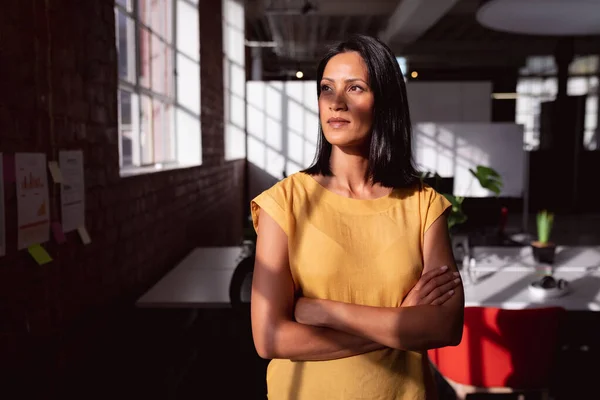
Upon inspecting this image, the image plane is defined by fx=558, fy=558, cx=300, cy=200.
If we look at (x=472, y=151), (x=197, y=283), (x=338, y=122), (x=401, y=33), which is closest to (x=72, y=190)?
(x=197, y=283)

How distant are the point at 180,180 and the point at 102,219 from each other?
4.64 feet

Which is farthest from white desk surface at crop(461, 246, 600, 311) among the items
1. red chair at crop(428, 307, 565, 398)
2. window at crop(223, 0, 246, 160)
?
window at crop(223, 0, 246, 160)

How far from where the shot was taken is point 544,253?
3301mm

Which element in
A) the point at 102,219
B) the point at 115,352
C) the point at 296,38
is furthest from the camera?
the point at 296,38

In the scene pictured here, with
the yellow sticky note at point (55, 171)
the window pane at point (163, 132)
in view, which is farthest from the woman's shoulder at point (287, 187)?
the window pane at point (163, 132)

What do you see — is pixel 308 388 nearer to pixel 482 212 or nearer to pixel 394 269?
pixel 394 269

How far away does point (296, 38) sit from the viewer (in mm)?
12773

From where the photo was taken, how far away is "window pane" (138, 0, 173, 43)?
3716 millimetres

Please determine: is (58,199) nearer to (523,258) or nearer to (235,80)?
(523,258)

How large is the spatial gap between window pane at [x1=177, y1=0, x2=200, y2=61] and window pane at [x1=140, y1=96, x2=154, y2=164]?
2.99 feet

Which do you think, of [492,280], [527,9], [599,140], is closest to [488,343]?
[492,280]

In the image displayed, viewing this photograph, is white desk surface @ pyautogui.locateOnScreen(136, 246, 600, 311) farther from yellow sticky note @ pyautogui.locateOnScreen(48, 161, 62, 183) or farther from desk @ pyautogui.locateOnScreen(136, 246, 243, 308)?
yellow sticky note @ pyautogui.locateOnScreen(48, 161, 62, 183)

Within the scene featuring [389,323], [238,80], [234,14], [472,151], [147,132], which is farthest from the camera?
[472,151]

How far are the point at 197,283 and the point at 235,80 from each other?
5.18m
